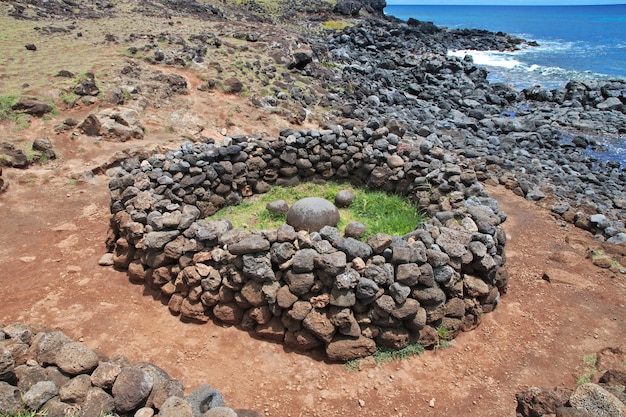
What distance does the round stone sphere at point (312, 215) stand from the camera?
8.84 m

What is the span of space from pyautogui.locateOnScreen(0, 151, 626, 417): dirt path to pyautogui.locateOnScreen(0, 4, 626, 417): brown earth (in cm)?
2

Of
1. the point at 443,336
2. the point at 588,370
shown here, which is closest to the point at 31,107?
the point at 443,336

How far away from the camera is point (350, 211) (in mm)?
10344

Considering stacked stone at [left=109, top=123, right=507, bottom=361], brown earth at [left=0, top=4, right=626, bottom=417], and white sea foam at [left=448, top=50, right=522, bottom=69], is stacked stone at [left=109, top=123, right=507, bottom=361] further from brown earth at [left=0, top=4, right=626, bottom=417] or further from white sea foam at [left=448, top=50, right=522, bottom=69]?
white sea foam at [left=448, top=50, right=522, bottom=69]

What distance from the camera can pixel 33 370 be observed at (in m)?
4.69

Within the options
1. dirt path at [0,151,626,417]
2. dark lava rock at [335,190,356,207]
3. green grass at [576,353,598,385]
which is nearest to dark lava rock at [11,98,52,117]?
dirt path at [0,151,626,417]

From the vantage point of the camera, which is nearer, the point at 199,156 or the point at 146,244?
the point at 146,244

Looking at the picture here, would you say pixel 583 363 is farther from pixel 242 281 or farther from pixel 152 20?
pixel 152 20

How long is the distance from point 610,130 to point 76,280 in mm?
20756

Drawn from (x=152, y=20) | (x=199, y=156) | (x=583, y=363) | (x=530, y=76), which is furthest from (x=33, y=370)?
(x=530, y=76)

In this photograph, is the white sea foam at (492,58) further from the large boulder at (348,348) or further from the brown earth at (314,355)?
the large boulder at (348,348)

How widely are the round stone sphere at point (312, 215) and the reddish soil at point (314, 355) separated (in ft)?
8.40

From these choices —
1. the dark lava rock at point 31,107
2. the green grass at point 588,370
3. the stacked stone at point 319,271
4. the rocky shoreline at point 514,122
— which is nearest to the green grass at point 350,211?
the stacked stone at point 319,271

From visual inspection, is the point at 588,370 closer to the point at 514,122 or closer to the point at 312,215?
the point at 312,215
